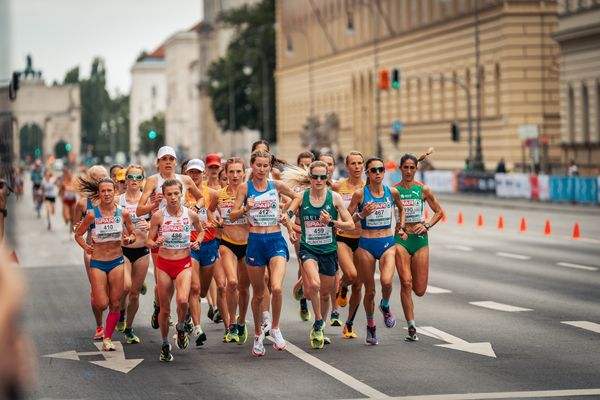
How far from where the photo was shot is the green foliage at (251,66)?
128 meters

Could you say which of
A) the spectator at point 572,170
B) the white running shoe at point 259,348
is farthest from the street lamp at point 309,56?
the white running shoe at point 259,348

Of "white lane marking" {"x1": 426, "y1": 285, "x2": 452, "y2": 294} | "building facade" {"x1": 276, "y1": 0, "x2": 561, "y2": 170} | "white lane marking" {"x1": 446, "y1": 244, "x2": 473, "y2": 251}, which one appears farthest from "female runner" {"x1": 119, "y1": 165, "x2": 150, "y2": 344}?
"building facade" {"x1": 276, "y1": 0, "x2": 561, "y2": 170}

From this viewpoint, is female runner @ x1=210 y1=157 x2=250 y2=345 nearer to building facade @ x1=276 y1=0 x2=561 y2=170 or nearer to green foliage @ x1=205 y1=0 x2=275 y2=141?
building facade @ x1=276 y1=0 x2=561 y2=170

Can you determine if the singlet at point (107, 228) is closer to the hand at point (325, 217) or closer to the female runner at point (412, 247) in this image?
the hand at point (325, 217)

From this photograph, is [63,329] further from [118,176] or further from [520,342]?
[520,342]

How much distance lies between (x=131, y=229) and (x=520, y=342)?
386 centimetres

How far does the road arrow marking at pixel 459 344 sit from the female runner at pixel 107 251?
309 centimetres

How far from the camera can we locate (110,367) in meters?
12.0

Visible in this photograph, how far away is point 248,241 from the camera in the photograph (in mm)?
13000

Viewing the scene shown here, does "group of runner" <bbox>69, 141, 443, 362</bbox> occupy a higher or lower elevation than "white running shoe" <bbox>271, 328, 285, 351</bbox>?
higher

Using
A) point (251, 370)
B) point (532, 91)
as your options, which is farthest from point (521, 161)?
point (251, 370)

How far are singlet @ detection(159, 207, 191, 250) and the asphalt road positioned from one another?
102cm

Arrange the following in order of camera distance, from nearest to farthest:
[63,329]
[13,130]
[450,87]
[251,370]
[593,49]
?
[13,130], [251,370], [63,329], [593,49], [450,87]

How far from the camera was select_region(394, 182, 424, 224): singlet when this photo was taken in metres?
13.9
